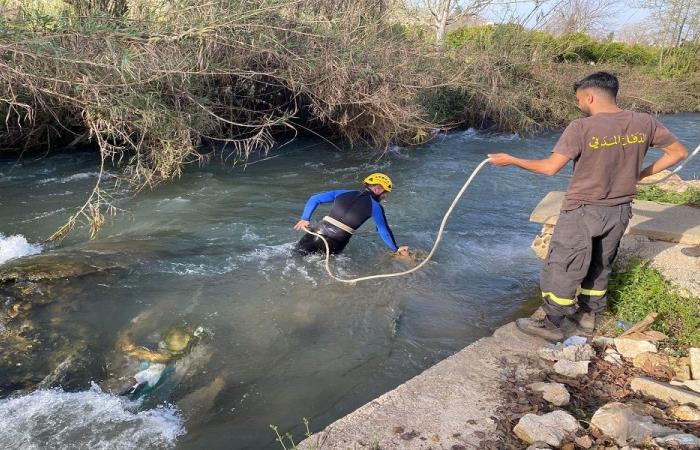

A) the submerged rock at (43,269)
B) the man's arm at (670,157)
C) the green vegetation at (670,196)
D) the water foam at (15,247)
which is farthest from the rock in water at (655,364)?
the water foam at (15,247)

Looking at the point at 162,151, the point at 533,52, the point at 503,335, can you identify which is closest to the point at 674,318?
the point at 503,335

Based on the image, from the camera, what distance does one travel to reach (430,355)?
4.51 metres

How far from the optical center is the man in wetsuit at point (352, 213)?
5.93m

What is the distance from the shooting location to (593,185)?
402cm

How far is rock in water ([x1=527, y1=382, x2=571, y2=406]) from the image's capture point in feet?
10.7

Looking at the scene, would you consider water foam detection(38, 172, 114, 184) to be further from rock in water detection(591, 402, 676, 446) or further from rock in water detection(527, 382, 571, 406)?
rock in water detection(591, 402, 676, 446)

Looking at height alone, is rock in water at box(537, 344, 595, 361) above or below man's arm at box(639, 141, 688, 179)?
below

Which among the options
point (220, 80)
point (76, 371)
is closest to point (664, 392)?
point (76, 371)

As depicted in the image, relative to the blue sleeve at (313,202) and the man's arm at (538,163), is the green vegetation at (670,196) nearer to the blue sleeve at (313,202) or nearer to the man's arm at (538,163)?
the man's arm at (538,163)

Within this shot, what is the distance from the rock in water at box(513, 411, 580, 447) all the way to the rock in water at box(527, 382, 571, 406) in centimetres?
22

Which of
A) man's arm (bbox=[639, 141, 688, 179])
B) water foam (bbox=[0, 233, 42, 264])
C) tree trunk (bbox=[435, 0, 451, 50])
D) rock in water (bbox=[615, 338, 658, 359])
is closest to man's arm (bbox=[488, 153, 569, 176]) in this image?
man's arm (bbox=[639, 141, 688, 179])

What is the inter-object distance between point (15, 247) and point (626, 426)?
647 cm

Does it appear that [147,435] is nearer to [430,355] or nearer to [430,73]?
[430,355]

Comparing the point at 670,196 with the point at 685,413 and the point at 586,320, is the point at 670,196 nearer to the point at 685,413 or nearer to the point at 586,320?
the point at 586,320
